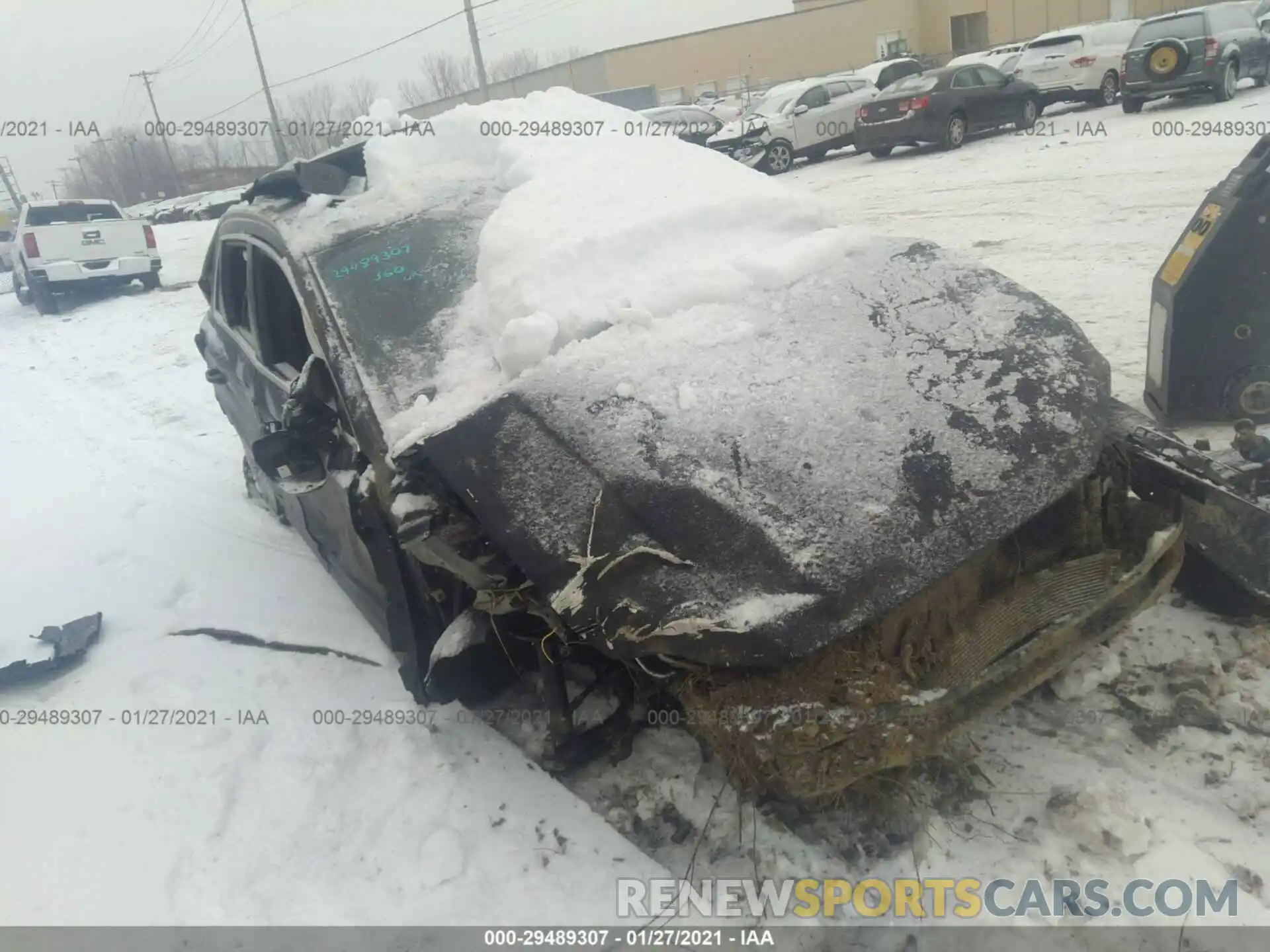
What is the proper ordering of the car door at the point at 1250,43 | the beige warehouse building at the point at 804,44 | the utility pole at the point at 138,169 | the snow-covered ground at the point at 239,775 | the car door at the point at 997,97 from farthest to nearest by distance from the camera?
the utility pole at the point at 138,169
the beige warehouse building at the point at 804,44
the car door at the point at 997,97
the car door at the point at 1250,43
the snow-covered ground at the point at 239,775

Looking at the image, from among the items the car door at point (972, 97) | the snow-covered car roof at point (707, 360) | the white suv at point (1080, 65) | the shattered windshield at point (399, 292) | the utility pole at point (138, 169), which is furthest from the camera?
the utility pole at point (138, 169)

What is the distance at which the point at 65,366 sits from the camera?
990cm

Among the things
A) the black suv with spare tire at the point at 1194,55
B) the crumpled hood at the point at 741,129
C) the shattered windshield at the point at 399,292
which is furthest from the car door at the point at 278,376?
the black suv with spare tire at the point at 1194,55

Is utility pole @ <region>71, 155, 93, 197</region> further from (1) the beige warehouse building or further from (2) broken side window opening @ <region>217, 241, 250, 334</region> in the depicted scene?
(2) broken side window opening @ <region>217, 241, 250, 334</region>

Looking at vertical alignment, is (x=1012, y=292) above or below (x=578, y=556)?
above

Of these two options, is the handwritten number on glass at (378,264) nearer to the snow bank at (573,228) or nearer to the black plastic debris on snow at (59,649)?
the snow bank at (573,228)

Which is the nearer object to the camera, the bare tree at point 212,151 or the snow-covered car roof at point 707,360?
the snow-covered car roof at point 707,360

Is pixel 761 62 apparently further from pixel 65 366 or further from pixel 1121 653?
pixel 1121 653

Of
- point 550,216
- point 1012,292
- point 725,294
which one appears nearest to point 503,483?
point 725,294

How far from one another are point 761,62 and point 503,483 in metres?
46.4

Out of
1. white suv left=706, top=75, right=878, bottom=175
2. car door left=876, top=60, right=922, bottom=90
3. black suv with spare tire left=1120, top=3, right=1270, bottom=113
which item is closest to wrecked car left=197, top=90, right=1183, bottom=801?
black suv with spare tire left=1120, top=3, right=1270, bottom=113

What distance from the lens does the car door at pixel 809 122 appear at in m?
15.1

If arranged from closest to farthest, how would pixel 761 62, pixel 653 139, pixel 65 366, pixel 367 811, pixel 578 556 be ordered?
pixel 578 556 → pixel 367 811 → pixel 653 139 → pixel 65 366 → pixel 761 62

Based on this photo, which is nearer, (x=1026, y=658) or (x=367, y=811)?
(x=1026, y=658)
